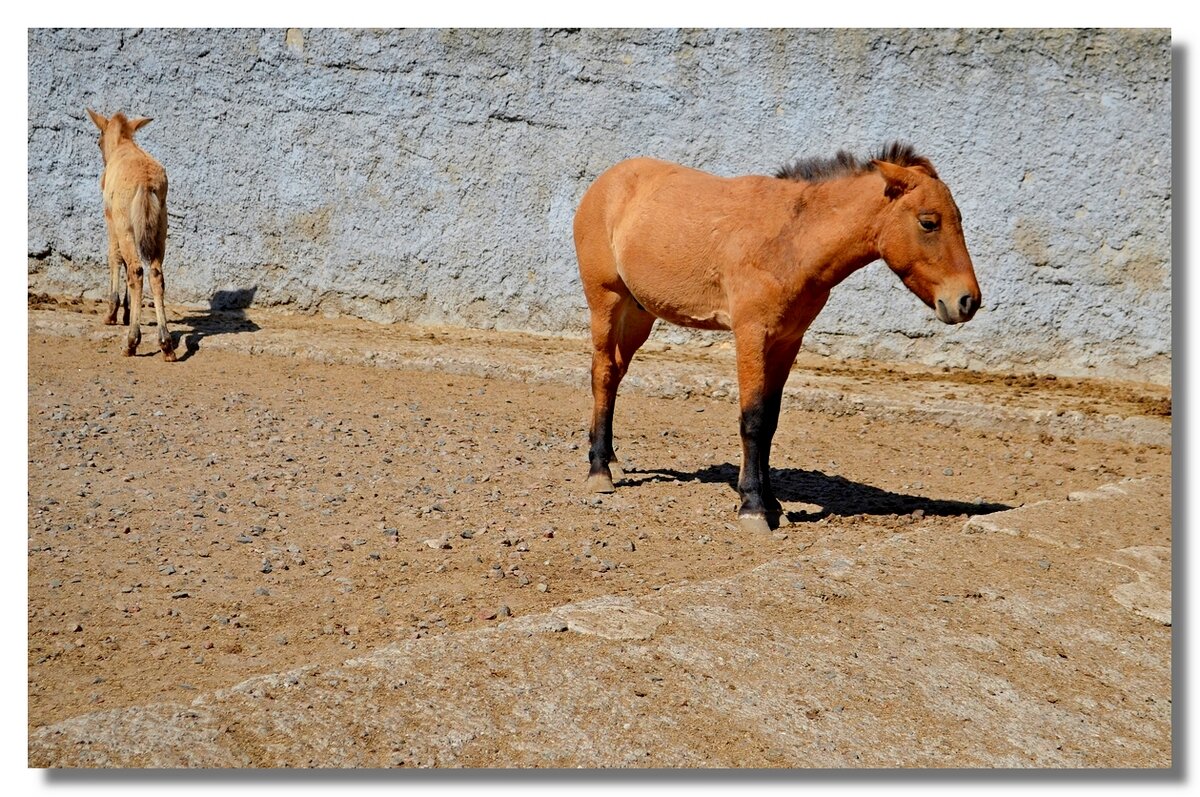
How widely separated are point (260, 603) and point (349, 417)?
258cm

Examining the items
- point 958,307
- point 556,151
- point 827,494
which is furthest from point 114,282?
point 958,307

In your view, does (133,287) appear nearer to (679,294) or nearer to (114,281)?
(114,281)

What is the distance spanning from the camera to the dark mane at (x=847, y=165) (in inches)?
199

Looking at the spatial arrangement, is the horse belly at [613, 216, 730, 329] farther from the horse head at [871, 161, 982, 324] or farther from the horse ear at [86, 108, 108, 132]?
the horse ear at [86, 108, 108, 132]

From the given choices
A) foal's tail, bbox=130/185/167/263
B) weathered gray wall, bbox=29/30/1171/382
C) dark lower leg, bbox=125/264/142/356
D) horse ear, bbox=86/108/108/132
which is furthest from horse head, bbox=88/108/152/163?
dark lower leg, bbox=125/264/142/356

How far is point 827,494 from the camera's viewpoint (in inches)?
250

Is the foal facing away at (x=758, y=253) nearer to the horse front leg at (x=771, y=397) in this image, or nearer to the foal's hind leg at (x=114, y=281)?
the horse front leg at (x=771, y=397)

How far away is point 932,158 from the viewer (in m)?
8.21

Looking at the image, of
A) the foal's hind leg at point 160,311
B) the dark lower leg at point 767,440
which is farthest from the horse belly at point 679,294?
the foal's hind leg at point 160,311

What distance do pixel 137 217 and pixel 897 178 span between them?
527cm

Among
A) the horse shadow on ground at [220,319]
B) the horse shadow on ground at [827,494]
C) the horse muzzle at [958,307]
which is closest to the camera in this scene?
the horse muzzle at [958,307]

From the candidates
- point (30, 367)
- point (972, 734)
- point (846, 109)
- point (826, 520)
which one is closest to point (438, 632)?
point (972, 734)

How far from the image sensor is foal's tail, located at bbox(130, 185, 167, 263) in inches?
324

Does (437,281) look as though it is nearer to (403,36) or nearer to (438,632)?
(403,36)
